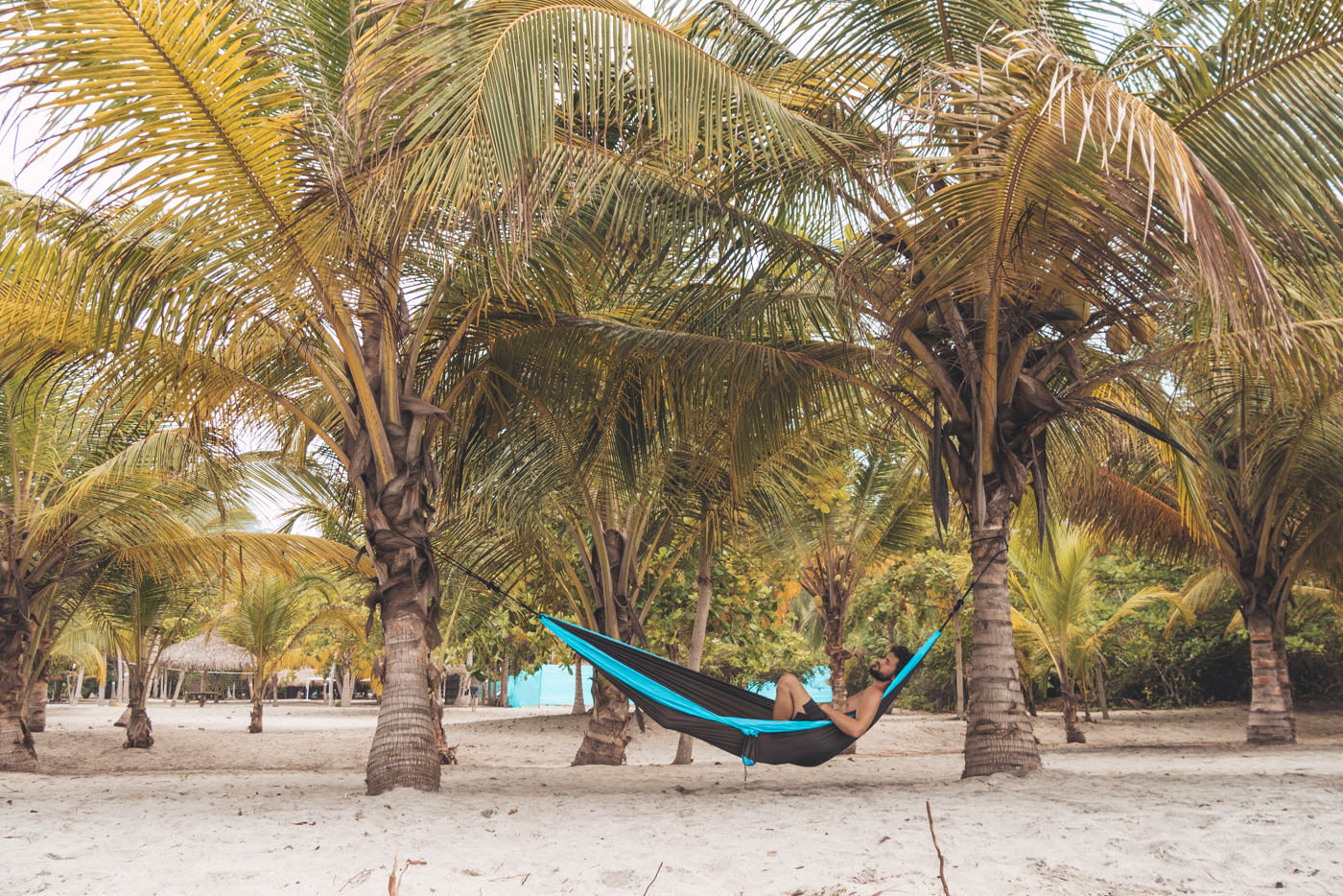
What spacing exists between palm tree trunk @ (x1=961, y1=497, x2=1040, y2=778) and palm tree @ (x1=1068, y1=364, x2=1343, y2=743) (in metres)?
1.85

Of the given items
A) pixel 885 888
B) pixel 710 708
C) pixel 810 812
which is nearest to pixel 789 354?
pixel 710 708

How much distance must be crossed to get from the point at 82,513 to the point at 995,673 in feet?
19.3

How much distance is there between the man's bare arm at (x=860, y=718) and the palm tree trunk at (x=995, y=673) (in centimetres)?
45

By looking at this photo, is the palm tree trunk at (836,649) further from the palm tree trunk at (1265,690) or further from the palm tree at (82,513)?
the palm tree at (82,513)

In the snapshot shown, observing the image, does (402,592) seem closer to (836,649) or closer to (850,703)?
(850,703)

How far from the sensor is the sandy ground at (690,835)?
2.61 meters

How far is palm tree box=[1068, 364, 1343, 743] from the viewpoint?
19.5ft

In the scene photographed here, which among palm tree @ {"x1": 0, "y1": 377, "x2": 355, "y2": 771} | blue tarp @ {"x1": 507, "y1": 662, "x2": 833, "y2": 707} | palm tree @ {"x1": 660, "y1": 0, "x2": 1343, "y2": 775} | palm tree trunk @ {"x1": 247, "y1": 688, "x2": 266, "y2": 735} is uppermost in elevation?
palm tree @ {"x1": 660, "y1": 0, "x2": 1343, "y2": 775}

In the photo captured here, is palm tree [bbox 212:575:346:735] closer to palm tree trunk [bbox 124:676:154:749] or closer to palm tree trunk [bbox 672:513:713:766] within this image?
palm tree trunk [bbox 124:676:154:749]

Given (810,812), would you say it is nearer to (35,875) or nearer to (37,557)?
(35,875)

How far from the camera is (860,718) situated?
14.2 feet

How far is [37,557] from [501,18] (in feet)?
19.3

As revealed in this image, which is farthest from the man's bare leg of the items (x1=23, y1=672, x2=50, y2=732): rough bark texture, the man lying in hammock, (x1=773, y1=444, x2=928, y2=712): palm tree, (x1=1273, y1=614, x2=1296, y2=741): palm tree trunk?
(x1=23, y1=672, x2=50, y2=732): rough bark texture

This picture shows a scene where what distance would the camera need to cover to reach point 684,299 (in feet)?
15.2
